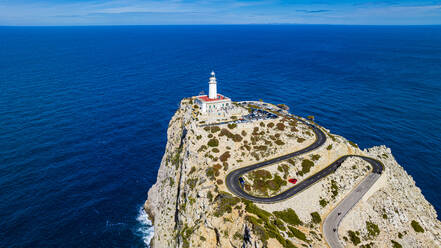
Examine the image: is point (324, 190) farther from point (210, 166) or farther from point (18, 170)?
point (18, 170)

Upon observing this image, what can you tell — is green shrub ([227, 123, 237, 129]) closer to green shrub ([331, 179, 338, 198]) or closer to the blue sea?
green shrub ([331, 179, 338, 198])

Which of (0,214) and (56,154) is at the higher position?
(56,154)

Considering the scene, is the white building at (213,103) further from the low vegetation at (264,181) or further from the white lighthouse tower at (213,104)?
the low vegetation at (264,181)

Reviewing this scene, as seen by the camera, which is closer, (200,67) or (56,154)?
(56,154)

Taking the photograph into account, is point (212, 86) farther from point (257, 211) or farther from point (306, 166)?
point (257, 211)

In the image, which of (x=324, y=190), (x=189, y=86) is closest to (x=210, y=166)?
(x=324, y=190)

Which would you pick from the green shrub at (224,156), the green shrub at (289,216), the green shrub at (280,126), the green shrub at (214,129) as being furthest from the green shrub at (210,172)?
the green shrub at (280,126)
